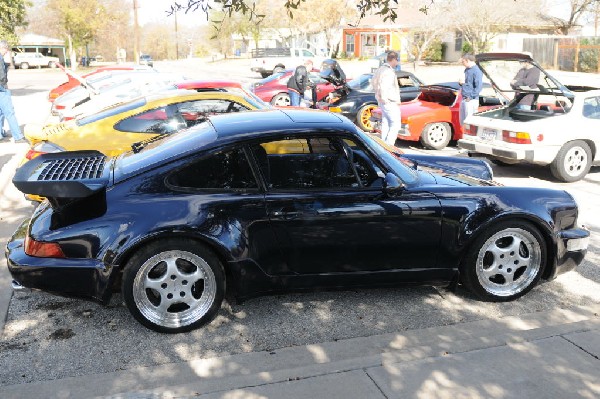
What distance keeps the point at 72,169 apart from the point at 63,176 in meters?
0.22

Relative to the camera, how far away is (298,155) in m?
4.54

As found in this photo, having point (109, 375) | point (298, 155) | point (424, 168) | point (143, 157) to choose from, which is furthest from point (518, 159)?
point (109, 375)

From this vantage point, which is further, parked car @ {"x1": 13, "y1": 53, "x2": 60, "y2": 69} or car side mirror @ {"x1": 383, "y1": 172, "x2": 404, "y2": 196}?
parked car @ {"x1": 13, "y1": 53, "x2": 60, "y2": 69}

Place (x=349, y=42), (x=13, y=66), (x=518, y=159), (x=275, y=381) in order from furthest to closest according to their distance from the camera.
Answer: (x=349, y=42)
(x=13, y=66)
(x=518, y=159)
(x=275, y=381)

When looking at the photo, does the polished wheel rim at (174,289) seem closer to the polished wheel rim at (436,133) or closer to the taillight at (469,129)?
the taillight at (469,129)

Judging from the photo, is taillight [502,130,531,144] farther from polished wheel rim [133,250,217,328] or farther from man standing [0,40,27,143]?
man standing [0,40,27,143]

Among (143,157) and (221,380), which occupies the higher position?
(143,157)

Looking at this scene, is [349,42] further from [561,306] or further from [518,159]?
[561,306]

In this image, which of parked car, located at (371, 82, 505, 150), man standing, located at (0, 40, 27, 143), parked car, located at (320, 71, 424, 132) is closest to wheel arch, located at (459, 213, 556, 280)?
parked car, located at (371, 82, 505, 150)

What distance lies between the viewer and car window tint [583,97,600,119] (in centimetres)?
888

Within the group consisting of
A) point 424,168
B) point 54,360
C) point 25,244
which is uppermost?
point 424,168

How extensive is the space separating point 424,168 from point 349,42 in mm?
55338

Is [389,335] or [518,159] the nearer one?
[389,335]

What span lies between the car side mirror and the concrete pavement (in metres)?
1.00
